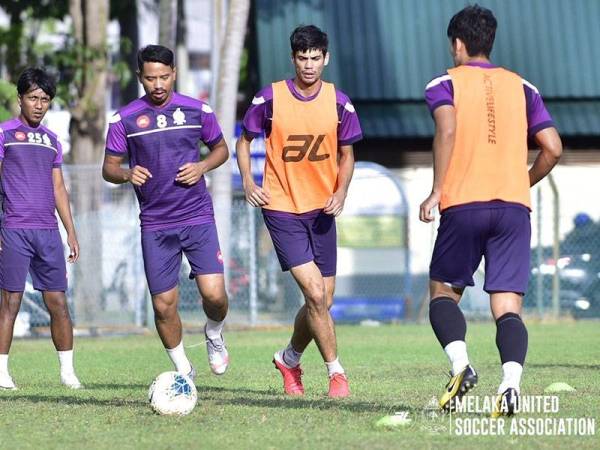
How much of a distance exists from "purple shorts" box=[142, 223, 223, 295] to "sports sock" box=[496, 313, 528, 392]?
2630mm

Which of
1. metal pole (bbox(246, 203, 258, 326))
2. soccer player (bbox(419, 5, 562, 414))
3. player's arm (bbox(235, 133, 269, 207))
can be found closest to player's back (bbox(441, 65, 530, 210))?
soccer player (bbox(419, 5, 562, 414))

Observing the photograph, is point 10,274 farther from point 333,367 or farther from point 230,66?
point 230,66

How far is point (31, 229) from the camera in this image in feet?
35.2

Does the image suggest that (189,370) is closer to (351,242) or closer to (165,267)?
(165,267)

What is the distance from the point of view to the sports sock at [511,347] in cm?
736

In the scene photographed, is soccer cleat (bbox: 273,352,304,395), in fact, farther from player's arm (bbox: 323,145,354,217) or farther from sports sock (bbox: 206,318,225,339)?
player's arm (bbox: 323,145,354,217)

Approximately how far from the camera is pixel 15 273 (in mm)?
10703

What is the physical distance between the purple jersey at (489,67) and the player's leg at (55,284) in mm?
4130

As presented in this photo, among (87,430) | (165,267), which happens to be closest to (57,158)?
(165,267)

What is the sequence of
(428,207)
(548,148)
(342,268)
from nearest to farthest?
(428,207), (548,148), (342,268)

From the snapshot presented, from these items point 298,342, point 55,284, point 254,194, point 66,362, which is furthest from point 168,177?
point 66,362

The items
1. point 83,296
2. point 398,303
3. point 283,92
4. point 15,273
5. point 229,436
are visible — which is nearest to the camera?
point 229,436

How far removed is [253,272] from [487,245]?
13.2m

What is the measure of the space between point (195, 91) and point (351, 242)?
2192cm
